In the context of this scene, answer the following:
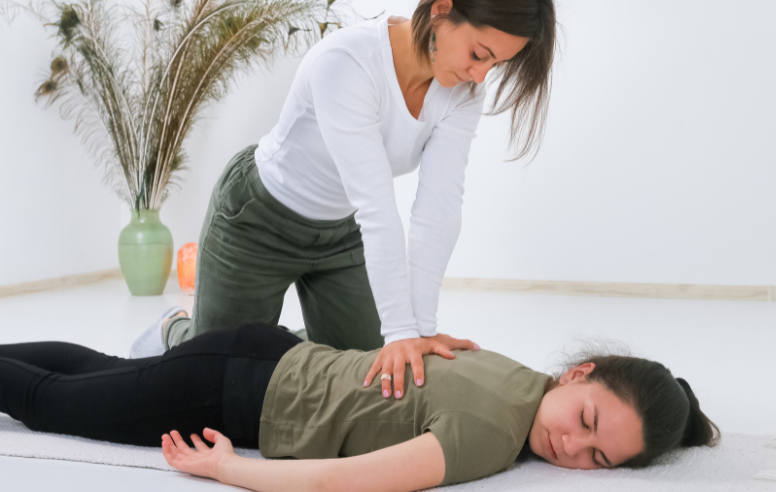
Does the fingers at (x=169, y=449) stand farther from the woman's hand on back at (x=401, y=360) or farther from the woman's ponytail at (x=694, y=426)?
the woman's ponytail at (x=694, y=426)

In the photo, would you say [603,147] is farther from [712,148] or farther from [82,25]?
[82,25]

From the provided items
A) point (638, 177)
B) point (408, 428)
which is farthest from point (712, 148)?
point (408, 428)

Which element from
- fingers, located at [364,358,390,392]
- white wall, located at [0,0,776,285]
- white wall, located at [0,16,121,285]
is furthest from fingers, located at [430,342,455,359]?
white wall, located at [0,16,121,285]

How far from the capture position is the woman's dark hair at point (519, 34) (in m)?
1.16

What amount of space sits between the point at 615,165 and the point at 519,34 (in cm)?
285

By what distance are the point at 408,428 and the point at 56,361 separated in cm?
80

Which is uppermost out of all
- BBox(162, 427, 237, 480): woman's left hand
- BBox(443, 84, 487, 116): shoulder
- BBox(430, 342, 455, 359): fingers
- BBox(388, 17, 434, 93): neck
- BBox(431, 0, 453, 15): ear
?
BBox(431, 0, 453, 15): ear

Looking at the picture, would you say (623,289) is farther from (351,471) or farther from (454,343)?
(351,471)

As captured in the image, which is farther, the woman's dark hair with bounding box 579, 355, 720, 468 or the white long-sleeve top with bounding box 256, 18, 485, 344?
the white long-sleeve top with bounding box 256, 18, 485, 344

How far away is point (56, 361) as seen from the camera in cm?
149

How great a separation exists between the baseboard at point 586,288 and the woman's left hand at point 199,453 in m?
2.95

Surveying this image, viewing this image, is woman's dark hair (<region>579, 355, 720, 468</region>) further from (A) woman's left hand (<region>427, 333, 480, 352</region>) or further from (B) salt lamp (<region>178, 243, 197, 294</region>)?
(B) salt lamp (<region>178, 243, 197, 294</region>)

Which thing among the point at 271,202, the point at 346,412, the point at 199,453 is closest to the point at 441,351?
the point at 346,412

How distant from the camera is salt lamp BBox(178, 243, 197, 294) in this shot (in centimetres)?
401
